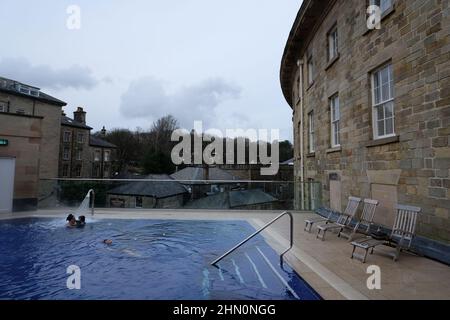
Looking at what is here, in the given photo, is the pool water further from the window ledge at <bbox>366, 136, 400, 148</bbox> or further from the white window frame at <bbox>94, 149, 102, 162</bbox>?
the white window frame at <bbox>94, 149, 102, 162</bbox>

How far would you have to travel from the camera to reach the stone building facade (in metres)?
5.89

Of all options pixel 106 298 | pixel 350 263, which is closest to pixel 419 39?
pixel 350 263

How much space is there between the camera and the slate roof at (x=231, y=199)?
13.7 m

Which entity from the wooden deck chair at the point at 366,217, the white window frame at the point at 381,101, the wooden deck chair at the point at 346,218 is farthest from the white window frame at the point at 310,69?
the wooden deck chair at the point at 366,217

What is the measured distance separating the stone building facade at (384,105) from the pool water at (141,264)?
3.58 m

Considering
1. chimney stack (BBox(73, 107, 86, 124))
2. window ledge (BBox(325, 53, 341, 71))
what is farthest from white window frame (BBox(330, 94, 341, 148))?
chimney stack (BBox(73, 107, 86, 124))

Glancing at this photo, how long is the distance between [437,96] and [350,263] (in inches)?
155

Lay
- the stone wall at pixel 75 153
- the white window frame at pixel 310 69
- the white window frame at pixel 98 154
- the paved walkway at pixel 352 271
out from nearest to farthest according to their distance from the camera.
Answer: the paved walkway at pixel 352 271 → the white window frame at pixel 310 69 → the stone wall at pixel 75 153 → the white window frame at pixel 98 154

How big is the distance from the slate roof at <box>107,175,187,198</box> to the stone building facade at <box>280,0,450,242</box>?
5.97 m

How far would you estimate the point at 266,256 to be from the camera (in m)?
6.55

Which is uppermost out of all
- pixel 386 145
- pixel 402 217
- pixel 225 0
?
pixel 225 0

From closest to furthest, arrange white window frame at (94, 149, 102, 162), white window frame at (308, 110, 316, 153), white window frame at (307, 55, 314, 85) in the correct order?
white window frame at (308, 110, 316, 153), white window frame at (307, 55, 314, 85), white window frame at (94, 149, 102, 162)

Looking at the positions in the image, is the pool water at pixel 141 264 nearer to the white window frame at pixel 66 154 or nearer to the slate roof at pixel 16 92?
the slate roof at pixel 16 92
